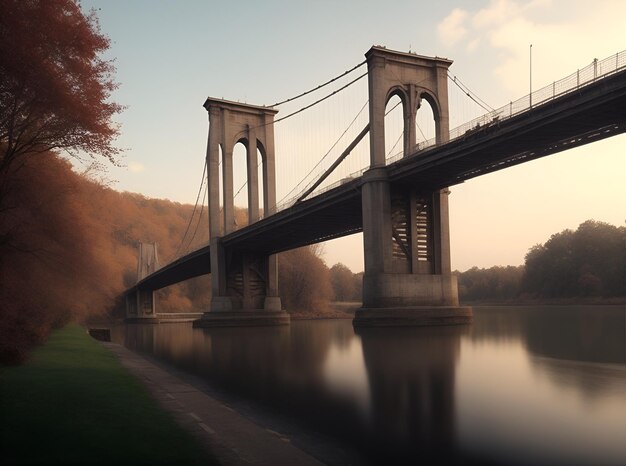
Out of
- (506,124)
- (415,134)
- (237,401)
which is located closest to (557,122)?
(506,124)

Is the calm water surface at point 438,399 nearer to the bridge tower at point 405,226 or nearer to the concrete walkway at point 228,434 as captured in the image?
the concrete walkway at point 228,434

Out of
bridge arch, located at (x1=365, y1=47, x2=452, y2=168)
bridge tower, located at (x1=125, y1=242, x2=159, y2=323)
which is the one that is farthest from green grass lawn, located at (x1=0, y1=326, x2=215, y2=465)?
bridge tower, located at (x1=125, y1=242, x2=159, y2=323)

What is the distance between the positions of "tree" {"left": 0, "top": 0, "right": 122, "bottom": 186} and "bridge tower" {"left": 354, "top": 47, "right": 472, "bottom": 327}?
20343 mm

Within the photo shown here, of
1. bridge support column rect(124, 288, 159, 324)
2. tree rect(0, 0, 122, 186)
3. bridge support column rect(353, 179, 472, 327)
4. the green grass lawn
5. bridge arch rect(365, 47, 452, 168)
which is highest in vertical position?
bridge arch rect(365, 47, 452, 168)

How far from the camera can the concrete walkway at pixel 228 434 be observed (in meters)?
7.54

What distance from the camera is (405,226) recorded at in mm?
40344

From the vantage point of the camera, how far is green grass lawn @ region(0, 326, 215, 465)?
7.04m

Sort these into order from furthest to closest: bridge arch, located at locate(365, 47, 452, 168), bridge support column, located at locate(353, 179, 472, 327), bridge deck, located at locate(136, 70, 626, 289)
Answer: bridge arch, located at locate(365, 47, 452, 168), bridge support column, located at locate(353, 179, 472, 327), bridge deck, located at locate(136, 70, 626, 289)

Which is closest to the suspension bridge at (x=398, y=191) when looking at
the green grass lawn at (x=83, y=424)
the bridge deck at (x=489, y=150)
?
the bridge deck at (x=489, y=150)

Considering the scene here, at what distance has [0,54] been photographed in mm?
16703

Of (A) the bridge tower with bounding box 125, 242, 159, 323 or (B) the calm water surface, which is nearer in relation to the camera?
(B) the calm water surface

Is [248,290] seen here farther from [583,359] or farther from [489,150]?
[583,359]

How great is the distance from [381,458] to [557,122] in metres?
22.7

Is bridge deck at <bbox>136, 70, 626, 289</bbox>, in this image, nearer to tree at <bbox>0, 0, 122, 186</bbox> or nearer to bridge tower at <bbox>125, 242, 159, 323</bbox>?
tree at <bbox>0, 0, 122, 186</bbox>
